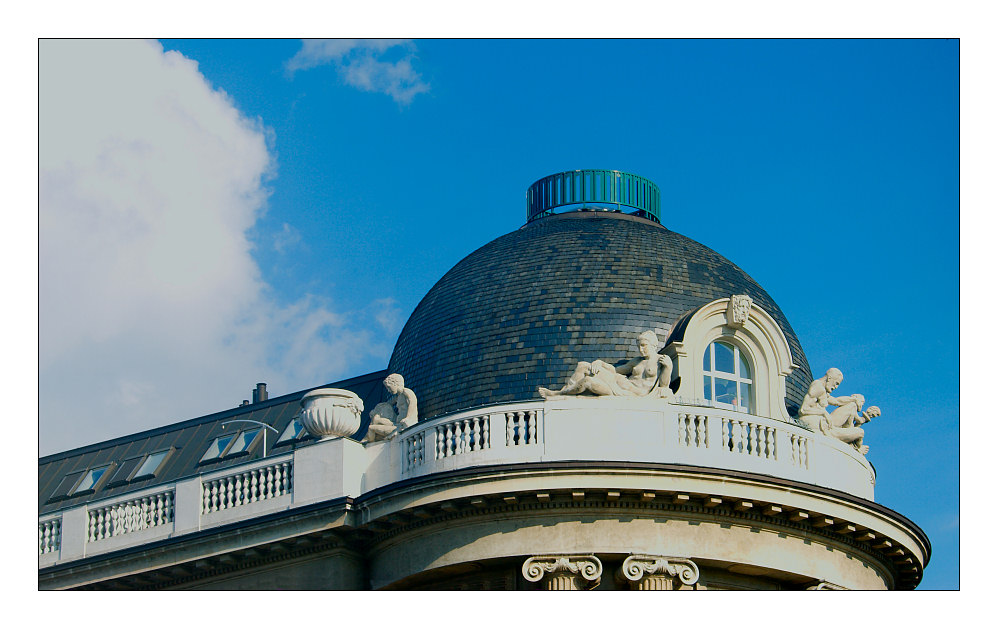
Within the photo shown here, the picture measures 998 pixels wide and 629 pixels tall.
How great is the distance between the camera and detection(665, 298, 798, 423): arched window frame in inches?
1345

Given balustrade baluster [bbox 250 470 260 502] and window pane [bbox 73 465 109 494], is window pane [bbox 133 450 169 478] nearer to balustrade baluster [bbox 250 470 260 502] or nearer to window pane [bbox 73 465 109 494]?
window pane [bbox 73 465 109 494]

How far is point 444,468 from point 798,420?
666cm

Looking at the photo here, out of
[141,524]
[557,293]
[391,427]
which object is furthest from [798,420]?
[141,524]

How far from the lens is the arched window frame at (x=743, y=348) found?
3416 cm

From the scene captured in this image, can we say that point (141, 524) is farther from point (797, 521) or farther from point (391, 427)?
point (797, 521)

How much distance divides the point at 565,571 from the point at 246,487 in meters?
6.59

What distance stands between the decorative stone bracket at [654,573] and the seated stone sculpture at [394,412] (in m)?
5.23

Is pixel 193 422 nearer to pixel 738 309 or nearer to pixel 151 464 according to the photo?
pixel 151 464

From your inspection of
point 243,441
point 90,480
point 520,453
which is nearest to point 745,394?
point 520,453

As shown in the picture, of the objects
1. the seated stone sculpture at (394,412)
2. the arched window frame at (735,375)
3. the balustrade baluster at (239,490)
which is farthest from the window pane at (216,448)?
the arched window frame at (735,375)

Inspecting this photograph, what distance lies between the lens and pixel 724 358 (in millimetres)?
35094

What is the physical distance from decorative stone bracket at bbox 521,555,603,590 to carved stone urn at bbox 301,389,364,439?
15.5ft

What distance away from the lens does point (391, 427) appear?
34500mm

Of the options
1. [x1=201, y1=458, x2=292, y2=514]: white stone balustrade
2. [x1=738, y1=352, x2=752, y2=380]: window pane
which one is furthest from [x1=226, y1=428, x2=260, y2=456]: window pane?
[x1=738, y1=352, x2=752, y2=380]: window pane
